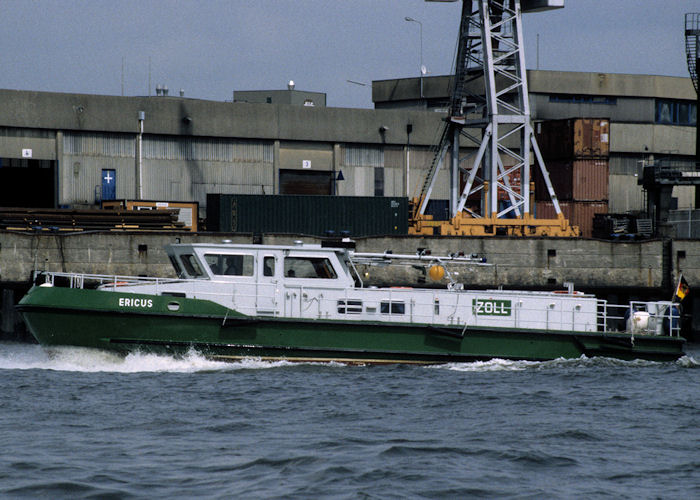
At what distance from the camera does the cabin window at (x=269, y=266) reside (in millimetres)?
21016

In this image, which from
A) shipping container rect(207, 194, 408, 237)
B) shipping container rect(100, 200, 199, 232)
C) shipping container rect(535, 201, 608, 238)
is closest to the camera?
shipping container rect(207, 194, 408, 237)

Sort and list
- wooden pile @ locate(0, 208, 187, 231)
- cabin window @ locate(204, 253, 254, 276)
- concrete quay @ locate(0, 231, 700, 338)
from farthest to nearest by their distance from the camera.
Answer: wooden pile @ locate(0, 208, 187, 231) < concrete quay @ locate(0, 231, 700, 338) < cabin window @ locate(204, 253, 254, 276)

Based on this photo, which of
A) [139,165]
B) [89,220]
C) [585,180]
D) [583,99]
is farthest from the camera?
[583,99]

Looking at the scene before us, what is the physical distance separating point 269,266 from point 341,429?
674 centimetres

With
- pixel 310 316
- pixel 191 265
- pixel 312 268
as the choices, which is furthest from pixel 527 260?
pixel 191 265

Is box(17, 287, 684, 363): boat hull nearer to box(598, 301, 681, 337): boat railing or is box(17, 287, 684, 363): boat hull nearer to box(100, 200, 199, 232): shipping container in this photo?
box(598, 301, 681, 337): boat railing

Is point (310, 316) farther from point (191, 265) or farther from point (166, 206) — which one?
point (166, 206)

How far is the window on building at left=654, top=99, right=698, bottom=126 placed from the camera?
58.7 metres

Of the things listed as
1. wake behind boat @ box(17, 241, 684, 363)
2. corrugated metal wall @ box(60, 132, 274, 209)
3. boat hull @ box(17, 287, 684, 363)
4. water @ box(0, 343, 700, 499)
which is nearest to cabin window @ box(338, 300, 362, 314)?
wake behind boat @ box(17, 241, 684, 363)

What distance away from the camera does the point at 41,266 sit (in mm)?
30781

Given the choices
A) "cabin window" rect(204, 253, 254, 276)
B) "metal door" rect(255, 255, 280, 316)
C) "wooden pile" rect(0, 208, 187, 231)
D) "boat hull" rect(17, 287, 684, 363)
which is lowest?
"boat hull" rect(17, 287, 684, 363)

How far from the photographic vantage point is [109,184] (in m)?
44.3

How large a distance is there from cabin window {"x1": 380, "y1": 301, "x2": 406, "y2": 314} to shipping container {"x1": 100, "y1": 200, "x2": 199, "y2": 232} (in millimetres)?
19543

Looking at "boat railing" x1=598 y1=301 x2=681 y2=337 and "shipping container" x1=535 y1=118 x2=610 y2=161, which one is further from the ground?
"shipping container" x1=535 y1=118 x2=610 y2=161
